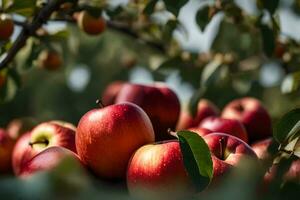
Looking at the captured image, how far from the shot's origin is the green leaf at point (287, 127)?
0.83 m

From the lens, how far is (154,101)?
109 centimetres

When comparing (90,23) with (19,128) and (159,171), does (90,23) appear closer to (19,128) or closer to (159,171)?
(19,128)

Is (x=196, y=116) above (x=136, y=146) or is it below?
below

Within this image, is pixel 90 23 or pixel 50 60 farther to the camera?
pixel 50 60

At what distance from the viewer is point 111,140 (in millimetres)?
876

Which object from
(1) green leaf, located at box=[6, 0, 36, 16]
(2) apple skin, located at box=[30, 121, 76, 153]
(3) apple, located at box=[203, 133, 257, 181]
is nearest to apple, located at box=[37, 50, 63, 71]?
(1) green leaf, located at box=[6, 0, 36, 16]

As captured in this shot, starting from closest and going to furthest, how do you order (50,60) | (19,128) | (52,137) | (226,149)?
(226,149) < (52,137) < (19,128) < (50,60)

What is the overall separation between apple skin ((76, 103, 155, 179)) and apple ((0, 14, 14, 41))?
30 cm

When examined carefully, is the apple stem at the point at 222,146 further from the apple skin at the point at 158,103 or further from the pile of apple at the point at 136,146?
the apple skin at the point at 158,103

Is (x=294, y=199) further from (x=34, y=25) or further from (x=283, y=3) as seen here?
(x=283, y=3)

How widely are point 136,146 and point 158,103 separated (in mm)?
218

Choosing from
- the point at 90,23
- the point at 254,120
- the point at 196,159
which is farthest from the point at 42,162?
the point at 254,120

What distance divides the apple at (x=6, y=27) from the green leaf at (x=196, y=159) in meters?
0.46

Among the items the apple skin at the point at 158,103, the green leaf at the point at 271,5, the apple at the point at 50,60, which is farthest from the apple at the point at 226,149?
the apple at the point at 50,60
